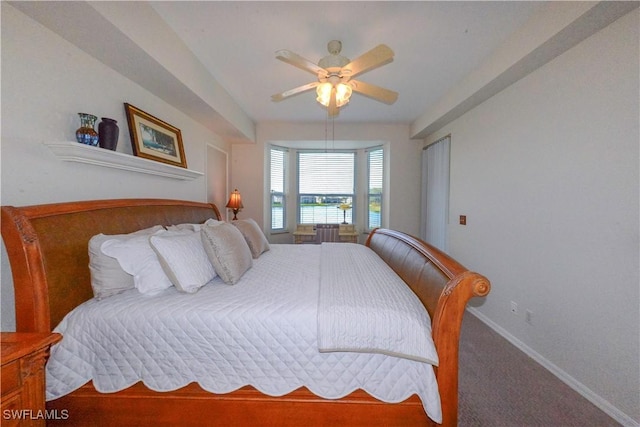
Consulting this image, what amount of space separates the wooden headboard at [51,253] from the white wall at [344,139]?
108 inches

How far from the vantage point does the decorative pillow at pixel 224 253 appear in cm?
160

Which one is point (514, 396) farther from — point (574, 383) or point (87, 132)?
point (87, 132)

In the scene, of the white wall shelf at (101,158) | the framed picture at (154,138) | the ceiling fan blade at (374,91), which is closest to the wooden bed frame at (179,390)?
the white wall shelf at (101,158)

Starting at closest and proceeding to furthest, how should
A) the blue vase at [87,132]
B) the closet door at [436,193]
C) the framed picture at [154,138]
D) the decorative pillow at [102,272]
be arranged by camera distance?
the decorative pillow at [102,272], the blue vase at [87,132], the framed picture at [154,138], the closet door at [436,193]

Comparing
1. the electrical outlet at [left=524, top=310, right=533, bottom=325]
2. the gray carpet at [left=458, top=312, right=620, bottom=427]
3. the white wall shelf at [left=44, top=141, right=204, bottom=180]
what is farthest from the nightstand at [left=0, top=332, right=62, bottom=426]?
the electrical outlet at [left=524, top=310, right=533, bottom=325]

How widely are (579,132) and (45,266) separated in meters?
3.21

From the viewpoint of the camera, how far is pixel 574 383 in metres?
1.70

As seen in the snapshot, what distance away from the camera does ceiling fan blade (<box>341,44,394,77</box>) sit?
167 centimetres

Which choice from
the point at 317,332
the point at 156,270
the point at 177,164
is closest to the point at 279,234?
the point at 177,164

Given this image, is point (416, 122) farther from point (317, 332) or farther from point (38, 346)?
point (38, 346)

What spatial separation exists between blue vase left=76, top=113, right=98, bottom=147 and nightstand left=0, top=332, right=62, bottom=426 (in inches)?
42.4

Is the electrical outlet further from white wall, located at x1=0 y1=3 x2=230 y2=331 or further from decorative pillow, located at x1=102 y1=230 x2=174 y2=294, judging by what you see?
white wall, located at x1=0 y1=3 x2=230 y2=331

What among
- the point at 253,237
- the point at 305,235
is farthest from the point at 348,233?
the point at 253,237

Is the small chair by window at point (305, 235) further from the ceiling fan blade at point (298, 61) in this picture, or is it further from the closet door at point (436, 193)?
the ceiling fan blade at point (298, 61)
